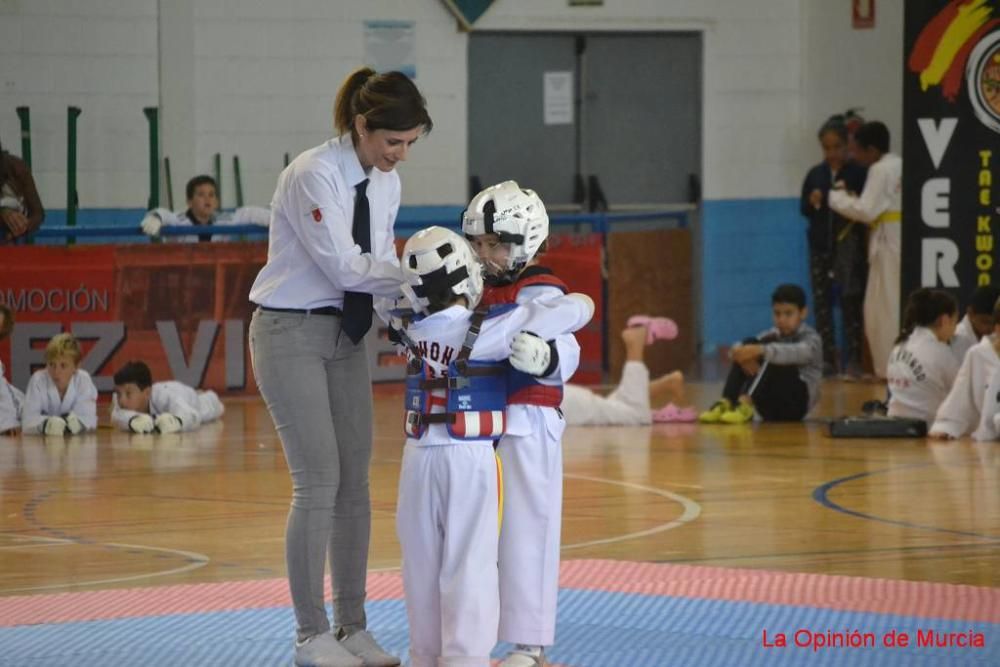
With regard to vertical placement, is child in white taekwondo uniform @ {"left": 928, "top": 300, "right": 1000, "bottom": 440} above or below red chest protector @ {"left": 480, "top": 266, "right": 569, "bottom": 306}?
below

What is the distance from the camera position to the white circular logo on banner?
1012 cm

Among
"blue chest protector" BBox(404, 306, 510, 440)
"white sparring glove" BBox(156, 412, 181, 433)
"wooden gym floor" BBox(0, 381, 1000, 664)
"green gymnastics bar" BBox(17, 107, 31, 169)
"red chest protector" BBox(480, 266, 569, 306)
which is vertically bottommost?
"wooden gym floor" BBox(0, 381, 1000, 664)

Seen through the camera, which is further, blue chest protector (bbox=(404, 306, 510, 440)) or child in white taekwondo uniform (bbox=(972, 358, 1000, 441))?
child in white taekwondo uniform (bbox=(972, 358, 1000, 441))

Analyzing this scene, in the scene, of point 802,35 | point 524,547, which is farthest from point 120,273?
point 524,547

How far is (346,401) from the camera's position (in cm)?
466

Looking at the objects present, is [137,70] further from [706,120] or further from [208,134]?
[706,120]

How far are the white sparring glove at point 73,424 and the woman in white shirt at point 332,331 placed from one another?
19.7 feet

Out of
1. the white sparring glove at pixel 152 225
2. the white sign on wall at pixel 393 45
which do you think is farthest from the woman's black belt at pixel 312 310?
the white sign on wall at pixel 393 45

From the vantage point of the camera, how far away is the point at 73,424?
33.9ft

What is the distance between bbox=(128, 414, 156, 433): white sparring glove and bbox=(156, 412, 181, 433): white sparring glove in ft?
0.12

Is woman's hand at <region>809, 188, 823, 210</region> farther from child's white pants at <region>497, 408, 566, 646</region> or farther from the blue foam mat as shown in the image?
child's white pants at <region>497, 408, 566, 646</region>

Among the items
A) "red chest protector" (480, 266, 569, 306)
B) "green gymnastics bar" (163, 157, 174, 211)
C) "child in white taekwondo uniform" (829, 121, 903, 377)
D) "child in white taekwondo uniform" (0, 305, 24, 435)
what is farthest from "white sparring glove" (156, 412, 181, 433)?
"red chest protector" (480, 266, 569, 306)

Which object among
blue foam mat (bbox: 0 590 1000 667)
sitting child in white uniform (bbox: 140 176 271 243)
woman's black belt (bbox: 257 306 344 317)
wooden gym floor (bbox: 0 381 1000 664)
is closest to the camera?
woman's black belt (bbox: 257 306 344 317)

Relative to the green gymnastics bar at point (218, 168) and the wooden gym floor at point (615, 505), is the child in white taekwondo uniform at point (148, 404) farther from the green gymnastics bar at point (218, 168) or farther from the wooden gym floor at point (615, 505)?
the green gymnastics bar at point (218, 168)
